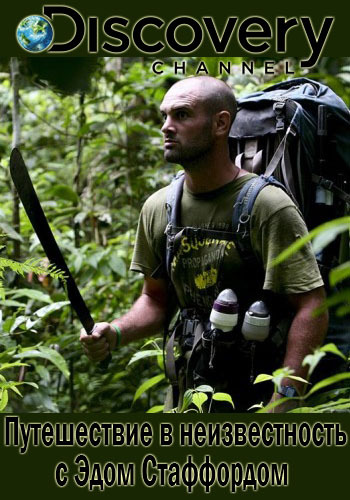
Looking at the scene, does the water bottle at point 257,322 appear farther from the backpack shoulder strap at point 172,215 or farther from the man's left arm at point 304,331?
the backpack shoulder strap at point 172,215

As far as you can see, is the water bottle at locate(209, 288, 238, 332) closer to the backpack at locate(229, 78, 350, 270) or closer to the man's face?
the backpack at locate(229, 78, 350, 270)

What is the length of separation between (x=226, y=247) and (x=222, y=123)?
2.21ft

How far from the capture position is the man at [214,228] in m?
3.40

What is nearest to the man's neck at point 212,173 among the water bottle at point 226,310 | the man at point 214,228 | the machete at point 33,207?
the man at point 214,228

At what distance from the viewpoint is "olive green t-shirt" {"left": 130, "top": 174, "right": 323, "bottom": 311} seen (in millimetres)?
3391

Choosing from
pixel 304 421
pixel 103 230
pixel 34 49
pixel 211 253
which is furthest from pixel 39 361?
pixel 304 421

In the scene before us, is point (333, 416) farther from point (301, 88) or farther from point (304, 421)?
point (301, 88)

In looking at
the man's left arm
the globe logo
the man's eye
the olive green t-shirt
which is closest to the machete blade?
the olive green t-shirt

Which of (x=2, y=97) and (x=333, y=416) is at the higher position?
(x=2, y=97)

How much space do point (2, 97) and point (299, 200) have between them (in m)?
4.84

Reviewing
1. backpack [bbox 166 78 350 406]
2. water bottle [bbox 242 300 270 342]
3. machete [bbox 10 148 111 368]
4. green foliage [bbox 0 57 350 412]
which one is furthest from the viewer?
green foliage [bbox 0 57 350 412]

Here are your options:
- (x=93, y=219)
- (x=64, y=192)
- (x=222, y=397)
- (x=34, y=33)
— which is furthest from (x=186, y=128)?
(x=93, y=219)

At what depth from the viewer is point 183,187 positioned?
3.86m

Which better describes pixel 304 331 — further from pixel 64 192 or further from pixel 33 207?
pixel 64 192
